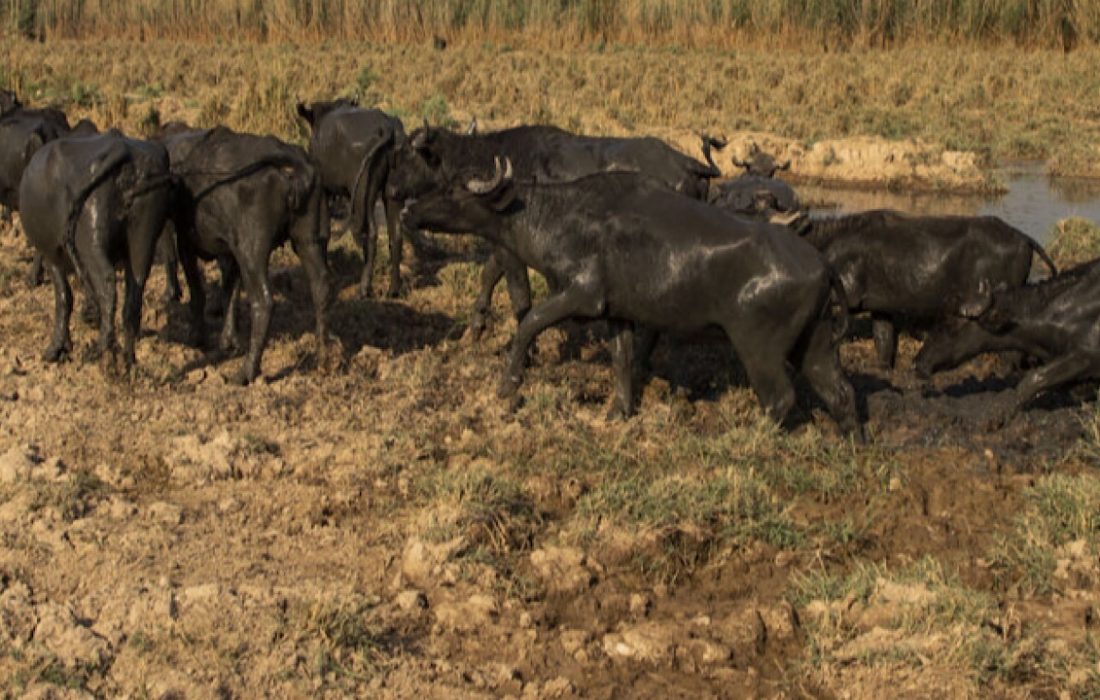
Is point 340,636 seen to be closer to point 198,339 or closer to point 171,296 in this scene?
point 198,339

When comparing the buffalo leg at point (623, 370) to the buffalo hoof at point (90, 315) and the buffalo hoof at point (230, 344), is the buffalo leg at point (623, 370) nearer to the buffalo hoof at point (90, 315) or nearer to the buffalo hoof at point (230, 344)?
the buffalo hoof at point (230, 344)

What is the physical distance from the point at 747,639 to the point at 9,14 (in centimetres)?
3281

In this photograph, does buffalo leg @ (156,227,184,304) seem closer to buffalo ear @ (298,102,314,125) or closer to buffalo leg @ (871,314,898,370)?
buffalo ear @ (298,102,314,125)

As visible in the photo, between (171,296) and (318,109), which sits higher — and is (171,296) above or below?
below

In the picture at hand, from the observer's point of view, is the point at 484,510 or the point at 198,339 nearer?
the point at 484,510

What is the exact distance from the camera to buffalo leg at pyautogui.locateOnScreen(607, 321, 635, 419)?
8961 mm

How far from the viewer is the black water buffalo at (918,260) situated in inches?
407

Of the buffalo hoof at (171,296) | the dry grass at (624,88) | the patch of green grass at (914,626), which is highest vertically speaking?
the patch of green grass at (914,626)

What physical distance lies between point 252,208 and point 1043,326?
5.33 meters

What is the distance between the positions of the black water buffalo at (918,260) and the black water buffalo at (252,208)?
370 centimetres

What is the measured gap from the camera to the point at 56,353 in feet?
31.5

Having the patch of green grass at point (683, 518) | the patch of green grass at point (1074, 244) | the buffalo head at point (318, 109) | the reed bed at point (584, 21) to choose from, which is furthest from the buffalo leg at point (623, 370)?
the reed bed at point (584, 21)

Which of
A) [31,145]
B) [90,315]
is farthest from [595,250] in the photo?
[31,145]

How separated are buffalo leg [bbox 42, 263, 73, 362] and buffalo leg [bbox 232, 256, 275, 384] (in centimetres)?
128
